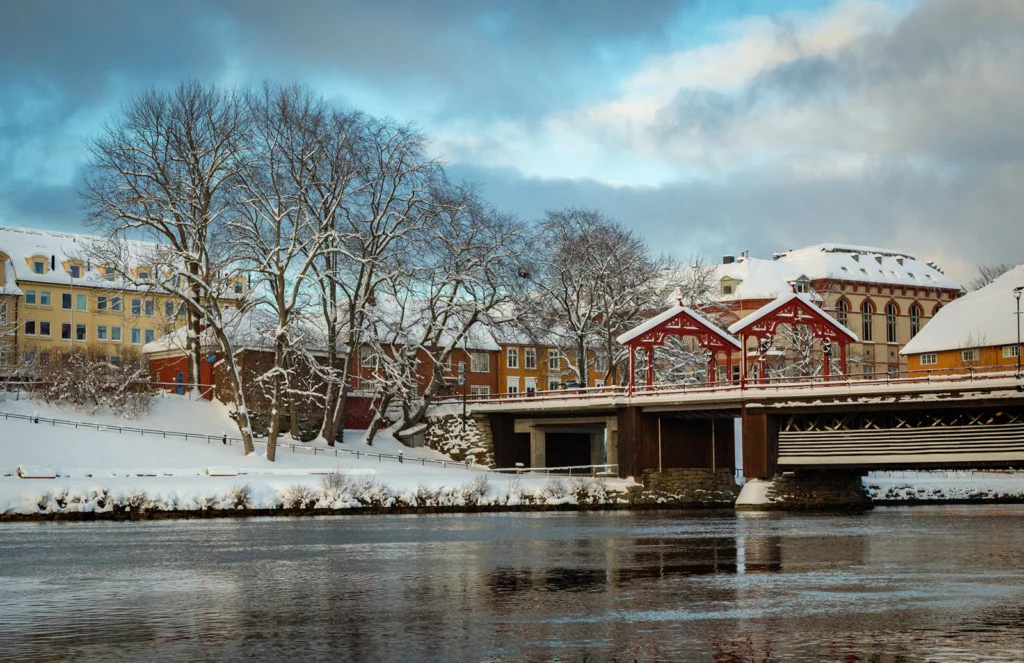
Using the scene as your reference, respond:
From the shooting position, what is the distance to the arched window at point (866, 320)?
384ft

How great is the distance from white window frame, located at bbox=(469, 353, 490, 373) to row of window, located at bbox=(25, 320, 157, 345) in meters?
23.6

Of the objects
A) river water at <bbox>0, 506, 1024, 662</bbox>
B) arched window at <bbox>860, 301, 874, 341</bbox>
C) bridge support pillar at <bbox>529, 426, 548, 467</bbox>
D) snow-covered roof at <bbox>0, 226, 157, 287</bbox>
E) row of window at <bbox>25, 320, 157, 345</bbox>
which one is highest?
snow-covered roof at <bbox>0, 226, 157, 287</bbox>

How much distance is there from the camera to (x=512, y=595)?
22.5m

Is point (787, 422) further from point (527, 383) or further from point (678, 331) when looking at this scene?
point (527, 383)

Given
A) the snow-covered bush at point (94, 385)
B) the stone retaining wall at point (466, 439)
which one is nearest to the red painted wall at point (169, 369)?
the snow-covered bush at point (94, 385)

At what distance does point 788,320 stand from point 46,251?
61.5 metres

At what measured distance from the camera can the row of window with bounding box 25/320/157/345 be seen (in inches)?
3831

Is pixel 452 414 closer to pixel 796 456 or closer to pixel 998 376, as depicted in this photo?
pixel 796 456

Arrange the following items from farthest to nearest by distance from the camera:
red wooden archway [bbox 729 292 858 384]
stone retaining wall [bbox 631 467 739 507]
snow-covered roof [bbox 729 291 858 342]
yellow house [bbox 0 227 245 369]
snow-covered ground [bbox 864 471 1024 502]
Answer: yellow house [bbox 0 227 245 369] < snow-covered ground [bbox 864 471 1024 502] < stone retaining wall [bbox 631 467 739 507] < red wooden archway [bbox 729 292 858 384] < snow-covered roof [bbox 729 291 858 342]

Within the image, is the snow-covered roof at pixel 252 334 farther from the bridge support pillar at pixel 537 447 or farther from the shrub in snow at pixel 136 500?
the shrub in snow at pixel 136 500

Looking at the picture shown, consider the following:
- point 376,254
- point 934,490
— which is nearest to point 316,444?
point 376,254

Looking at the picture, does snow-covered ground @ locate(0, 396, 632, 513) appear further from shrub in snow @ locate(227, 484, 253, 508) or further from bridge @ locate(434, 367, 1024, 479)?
bridge @ locate(434, 367, 1024, 479)

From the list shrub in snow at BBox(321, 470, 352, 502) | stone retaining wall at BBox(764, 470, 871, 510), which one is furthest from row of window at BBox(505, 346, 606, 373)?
shrub in snow at BBox(321, 470, 352, 502)

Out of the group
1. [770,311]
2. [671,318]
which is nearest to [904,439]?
[770,311]
